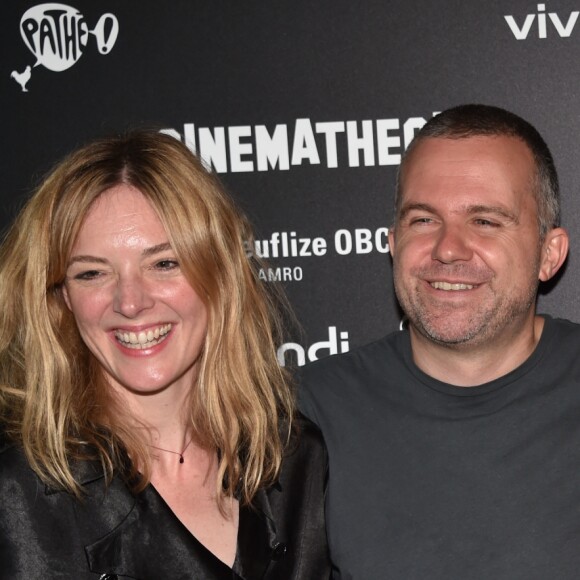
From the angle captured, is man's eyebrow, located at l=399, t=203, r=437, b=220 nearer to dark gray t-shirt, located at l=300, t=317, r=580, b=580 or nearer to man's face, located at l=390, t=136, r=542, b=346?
man's face, located at l=390, t=136, r=542, b=346

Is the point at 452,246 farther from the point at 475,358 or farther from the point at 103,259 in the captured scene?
the point at 103,259

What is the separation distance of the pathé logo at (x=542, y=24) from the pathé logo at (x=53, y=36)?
122cm

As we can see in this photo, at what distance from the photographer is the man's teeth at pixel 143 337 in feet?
6.69

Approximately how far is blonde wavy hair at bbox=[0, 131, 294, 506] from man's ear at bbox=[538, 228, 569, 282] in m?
0.76

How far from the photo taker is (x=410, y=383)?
2398 mm

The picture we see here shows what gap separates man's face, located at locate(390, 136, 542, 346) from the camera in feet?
7.54

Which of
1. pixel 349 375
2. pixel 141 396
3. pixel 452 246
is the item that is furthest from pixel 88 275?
pixel 452 246

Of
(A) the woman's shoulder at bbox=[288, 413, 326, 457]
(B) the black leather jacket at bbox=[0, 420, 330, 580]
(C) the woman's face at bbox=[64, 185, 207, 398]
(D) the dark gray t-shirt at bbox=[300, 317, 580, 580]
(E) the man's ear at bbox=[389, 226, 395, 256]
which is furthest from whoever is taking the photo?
(E) the man's ear at bbox=[389, 226, 395, 256]

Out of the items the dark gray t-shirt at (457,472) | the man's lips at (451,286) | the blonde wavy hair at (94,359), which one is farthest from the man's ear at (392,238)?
the blonde wavy hair at (94,359)

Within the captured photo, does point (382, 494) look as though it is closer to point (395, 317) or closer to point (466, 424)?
point (466, 424)

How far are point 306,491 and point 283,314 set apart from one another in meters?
0.68

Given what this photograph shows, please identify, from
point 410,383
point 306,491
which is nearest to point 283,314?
point 410,383

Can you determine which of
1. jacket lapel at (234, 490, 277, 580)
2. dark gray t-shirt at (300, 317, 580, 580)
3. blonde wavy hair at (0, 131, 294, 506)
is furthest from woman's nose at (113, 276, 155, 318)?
dark gray t-shirt at (300, 317, 580, 580)

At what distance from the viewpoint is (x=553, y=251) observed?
2428 millimetres
